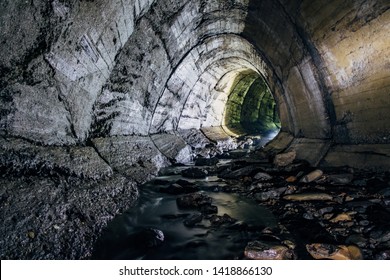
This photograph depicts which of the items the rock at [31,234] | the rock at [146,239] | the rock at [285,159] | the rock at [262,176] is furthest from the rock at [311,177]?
the rock at [31,234]

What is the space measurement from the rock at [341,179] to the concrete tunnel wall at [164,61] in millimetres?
588

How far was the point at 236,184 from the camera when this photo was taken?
4.53 meters

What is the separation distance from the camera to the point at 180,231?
2.62m

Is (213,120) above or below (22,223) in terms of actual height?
above

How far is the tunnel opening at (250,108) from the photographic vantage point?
13.2 metres

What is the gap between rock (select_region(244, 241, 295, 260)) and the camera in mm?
2006

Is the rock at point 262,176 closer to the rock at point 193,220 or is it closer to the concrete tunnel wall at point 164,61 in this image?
the concrete tunnel wall at point 164,61

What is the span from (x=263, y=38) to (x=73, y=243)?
5855 millimetres

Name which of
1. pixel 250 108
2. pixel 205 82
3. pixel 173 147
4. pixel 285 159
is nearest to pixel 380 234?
pixel 285 159

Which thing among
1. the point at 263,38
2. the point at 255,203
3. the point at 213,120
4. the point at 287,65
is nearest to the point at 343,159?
the point at 255,203

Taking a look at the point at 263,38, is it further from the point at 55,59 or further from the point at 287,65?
the point at 55,59

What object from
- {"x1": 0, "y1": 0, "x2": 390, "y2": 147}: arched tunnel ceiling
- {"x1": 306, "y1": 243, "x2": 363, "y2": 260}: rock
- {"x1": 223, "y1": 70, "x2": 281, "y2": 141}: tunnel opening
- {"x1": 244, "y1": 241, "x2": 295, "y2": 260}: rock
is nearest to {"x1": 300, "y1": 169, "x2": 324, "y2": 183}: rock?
{"x1": 0, "y1": 0, "x2": 390, "y2": 147}: arched tunnel ceiling

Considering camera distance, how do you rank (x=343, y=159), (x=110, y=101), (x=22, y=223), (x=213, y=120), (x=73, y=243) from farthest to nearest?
(x=213, y=120) → (x=110, y=101) → (x=343, y=159) → (x=73, y=243) → (x=22, y=223)
